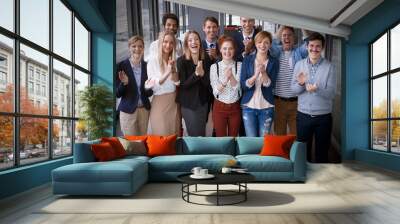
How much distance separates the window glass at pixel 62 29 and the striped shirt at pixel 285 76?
4577 mm

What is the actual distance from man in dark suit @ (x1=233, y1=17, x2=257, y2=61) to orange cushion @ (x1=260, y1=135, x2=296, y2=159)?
274cm

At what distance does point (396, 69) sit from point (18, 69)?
7.14 metres

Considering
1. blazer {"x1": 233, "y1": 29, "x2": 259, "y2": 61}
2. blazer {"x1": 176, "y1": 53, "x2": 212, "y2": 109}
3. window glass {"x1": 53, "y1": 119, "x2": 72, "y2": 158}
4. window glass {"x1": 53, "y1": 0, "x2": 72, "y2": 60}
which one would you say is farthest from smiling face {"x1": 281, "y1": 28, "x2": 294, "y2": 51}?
window glass {"x1": 53, "y1": 119, "x2": 72, "y2": 158}

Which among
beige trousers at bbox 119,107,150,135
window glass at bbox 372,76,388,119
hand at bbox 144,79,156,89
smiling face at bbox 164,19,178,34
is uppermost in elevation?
smiling face at bbox 164,19,178,34

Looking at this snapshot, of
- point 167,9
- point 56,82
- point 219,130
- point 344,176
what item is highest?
point 167,9

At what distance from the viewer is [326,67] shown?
29.8ft

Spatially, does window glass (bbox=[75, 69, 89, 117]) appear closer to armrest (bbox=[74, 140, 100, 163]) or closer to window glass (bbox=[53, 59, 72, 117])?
window glass (bbox=[53, 59, 72, 117])

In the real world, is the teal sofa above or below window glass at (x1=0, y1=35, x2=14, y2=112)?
below

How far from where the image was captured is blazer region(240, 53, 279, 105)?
877 centimetres

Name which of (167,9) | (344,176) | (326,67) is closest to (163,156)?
(344,176)

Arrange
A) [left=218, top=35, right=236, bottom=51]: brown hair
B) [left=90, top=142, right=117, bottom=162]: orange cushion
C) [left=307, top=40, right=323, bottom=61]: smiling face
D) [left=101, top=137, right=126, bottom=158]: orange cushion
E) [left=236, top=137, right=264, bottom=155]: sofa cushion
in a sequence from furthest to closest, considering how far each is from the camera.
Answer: [left=307, top=40, right=323, bottom=61]: smiling face < [left=218, top=35, right=236, bottom=51]: brown hair < [left=236, top=137, right=264, bottom=155]: sofa cushion < [left=101, top=137, right=126, bottom=158]: orange cushion < [left=90, top=142, right=117, bottom=162]: orange cushion

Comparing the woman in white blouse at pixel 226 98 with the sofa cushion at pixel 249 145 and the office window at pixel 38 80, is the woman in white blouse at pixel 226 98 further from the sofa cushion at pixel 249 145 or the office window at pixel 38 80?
the office window at pixel 38 80

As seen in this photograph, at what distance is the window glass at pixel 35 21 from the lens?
18.7ft

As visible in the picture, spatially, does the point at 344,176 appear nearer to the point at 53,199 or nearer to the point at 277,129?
the point at 277,129
